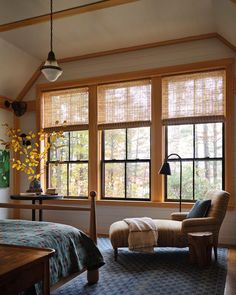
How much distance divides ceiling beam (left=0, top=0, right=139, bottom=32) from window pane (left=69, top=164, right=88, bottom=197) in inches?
106

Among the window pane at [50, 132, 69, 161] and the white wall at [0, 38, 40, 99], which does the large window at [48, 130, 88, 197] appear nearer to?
the window pane at [50, 132, 69, 161]

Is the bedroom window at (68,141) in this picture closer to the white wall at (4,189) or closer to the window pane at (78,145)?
the window pane at (78,145)

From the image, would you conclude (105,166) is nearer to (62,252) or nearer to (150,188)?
(150,188)

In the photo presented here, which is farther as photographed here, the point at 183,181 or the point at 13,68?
the point at 13,68

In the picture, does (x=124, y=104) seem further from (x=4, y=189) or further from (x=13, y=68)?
(x=4, y=189)

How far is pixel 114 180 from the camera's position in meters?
6.10

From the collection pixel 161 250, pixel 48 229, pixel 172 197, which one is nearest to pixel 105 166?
pixel 172 197

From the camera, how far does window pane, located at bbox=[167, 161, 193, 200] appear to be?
5523mm

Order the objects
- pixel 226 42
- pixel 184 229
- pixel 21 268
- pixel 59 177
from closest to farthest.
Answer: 1. pixel 21 268
2. pixel 184 229
3. pixel 226 42
4. pixel 59 177

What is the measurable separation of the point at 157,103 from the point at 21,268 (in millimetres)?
4458

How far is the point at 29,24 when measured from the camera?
509 cm

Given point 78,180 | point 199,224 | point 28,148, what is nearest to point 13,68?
point 28,148

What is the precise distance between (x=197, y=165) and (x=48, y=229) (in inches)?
126

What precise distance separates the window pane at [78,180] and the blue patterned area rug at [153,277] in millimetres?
2000
